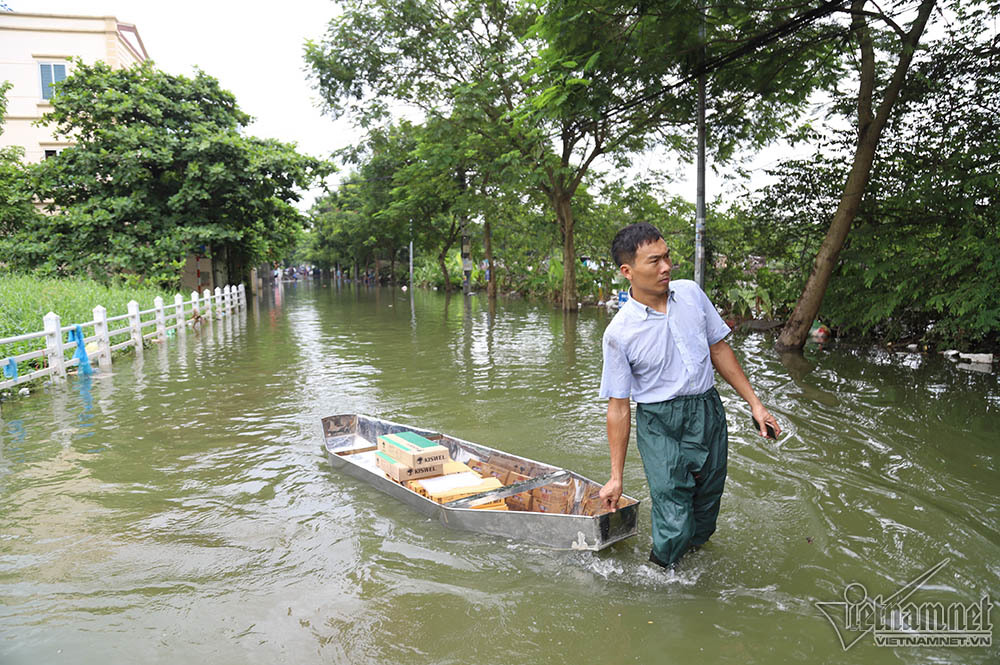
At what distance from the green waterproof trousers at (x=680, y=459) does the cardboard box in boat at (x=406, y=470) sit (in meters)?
2.21

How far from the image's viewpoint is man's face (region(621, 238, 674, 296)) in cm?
336

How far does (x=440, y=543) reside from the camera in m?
4.46

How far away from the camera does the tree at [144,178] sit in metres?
21.3

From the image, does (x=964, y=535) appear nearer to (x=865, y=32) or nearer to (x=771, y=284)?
(x=865, y=32)

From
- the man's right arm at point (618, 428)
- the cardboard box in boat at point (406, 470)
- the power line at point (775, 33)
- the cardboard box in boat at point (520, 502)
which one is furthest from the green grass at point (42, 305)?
the power line at point (775, 33)

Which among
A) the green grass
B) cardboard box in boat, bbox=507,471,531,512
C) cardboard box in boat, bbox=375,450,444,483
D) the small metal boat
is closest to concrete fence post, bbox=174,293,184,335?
the green grass

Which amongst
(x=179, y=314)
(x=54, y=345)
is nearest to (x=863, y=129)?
(x=54, y=345)

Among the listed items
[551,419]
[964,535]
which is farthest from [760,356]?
[964,535]

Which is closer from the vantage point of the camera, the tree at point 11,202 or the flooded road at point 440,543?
the flooded road at point 440,543

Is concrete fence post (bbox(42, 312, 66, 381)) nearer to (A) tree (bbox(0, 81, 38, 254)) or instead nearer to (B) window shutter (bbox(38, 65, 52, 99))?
(A) tree (bbox(0, 81, 38, 254))

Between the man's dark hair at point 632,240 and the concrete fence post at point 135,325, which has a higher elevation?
the man's dark hair at point 632,240

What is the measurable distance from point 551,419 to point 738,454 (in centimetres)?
239

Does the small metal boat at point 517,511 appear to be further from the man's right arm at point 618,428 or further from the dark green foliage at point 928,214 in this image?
the dark green foliage at point 928,214

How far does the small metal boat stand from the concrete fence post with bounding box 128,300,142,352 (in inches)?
408
